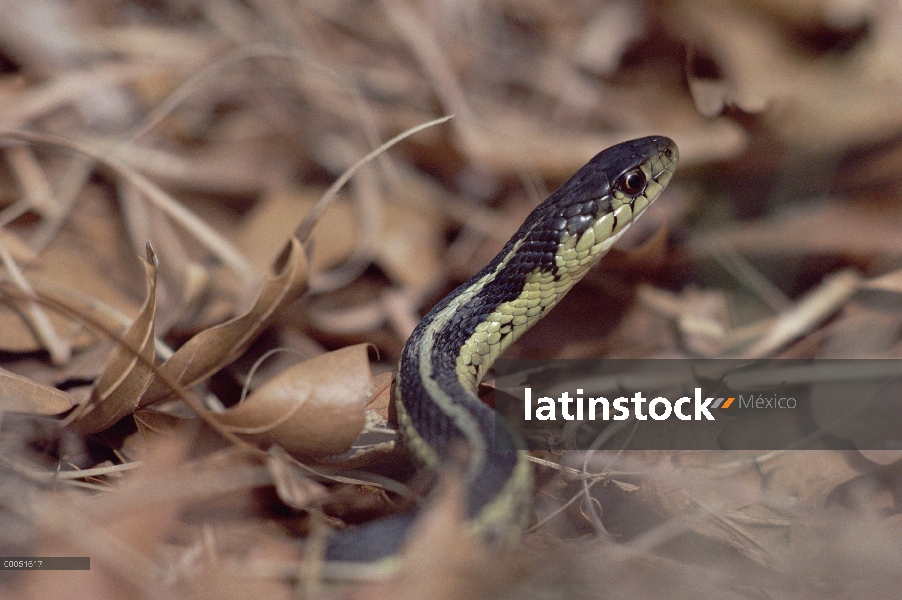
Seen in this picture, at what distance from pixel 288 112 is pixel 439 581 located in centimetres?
363

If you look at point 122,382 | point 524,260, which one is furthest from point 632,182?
point 122,382

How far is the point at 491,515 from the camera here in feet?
6.32

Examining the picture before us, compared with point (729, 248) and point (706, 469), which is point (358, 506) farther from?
point (729, 248)

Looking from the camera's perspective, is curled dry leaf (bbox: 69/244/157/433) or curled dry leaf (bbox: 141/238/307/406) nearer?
curled dry leaf (bbox: 69/244/157/433)

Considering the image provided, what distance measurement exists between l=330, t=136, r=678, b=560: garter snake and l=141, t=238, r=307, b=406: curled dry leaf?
59 cm

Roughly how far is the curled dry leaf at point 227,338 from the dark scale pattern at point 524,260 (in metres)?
0.59

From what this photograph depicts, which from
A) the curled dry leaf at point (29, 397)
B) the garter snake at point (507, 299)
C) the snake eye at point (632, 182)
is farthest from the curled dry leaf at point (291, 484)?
the snake eye at point (632, 182)

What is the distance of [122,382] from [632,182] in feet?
7.25

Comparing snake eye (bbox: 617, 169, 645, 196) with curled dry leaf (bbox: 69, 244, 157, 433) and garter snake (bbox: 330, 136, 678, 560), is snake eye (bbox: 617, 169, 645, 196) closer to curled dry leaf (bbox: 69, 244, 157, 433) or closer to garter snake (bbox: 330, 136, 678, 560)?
garter snake (bbox: 330, 136, 678, 560)

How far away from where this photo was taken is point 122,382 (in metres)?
2.32

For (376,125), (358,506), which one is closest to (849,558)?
(358,506)

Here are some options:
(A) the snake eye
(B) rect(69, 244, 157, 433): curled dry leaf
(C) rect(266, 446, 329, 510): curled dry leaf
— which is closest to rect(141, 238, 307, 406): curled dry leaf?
(B) rect(69, 244, 157, 433): curled dry leaf

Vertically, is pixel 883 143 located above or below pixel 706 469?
above

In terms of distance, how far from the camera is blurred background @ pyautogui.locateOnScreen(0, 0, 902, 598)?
9.68 feet
